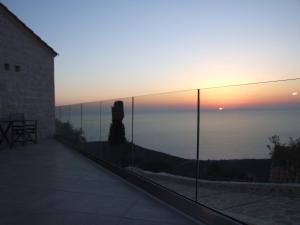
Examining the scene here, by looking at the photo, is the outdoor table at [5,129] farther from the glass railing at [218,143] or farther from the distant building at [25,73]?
the glass railing at [218,143]

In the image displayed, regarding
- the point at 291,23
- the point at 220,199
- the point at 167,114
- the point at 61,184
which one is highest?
the point at 291,23

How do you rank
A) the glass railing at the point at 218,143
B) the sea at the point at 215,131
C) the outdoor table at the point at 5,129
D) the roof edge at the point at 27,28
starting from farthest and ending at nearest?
the roof edge at the point at 27,28 → the outdoor table at the point at 5,129 → the sea at the point at 215,131 → the glass railing at the point at 218,143

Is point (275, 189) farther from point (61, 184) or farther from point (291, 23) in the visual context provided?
point (61, 184)

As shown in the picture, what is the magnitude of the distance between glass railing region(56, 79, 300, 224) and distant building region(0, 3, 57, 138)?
454cm

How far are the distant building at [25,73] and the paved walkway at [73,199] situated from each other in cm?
586

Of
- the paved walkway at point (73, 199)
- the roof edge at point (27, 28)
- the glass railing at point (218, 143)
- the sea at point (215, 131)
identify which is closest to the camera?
the paved walkway at point (73, 199)

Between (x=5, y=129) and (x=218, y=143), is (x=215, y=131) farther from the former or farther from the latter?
(x=5, y=129)

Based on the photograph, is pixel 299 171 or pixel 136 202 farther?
pixel 299 171

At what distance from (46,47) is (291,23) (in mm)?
12348

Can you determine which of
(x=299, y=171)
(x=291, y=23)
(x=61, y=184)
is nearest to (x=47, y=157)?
(x=61, y=184)

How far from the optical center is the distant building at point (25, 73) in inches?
536

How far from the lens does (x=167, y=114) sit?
22.5 ft

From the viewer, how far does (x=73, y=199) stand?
18.2 feet

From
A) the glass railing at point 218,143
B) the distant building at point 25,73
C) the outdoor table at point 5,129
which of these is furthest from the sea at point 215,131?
the distant building at point 25,73
